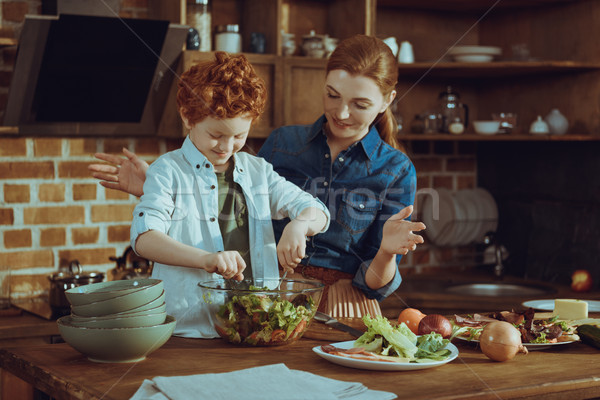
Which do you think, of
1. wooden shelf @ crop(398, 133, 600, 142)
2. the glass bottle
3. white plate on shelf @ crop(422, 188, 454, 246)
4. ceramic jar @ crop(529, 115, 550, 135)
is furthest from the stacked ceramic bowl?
white plate on shelf @ crop(422, 188, 454, 246)

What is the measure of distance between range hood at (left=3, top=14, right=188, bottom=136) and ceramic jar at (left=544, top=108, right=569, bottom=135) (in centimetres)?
160

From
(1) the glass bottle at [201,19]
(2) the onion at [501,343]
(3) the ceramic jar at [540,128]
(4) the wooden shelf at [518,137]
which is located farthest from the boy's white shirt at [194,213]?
(3) the ceramic jar at [540,128]

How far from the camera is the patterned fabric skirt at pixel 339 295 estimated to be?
211 cm

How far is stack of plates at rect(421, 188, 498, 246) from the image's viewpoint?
12.0ft

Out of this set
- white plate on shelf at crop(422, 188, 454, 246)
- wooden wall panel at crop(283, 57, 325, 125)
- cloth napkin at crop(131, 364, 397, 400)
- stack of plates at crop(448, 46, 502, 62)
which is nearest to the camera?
cloth napkin at crop(131, 364, 397, 400)

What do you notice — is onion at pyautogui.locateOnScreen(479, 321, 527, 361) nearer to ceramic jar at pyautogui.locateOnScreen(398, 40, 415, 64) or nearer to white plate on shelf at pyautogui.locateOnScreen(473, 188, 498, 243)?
ceramic jar at pyautogui.locateOnScreen(398, 40, 415, 64)

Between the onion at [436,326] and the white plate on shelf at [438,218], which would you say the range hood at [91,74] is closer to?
the white plate on shelf at [438,218]

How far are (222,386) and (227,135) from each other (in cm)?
61

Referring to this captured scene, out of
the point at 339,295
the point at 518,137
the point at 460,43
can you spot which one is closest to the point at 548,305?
the point at 339,295

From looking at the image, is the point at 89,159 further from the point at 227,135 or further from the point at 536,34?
the point at 536,34

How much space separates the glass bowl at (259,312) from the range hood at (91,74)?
1525 millimetres

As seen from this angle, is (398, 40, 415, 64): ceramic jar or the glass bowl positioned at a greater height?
(398, 40, 415, 64): ceramic jar

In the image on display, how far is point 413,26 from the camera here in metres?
3.60

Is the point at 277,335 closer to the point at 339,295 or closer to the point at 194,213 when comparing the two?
the point at 194,213
